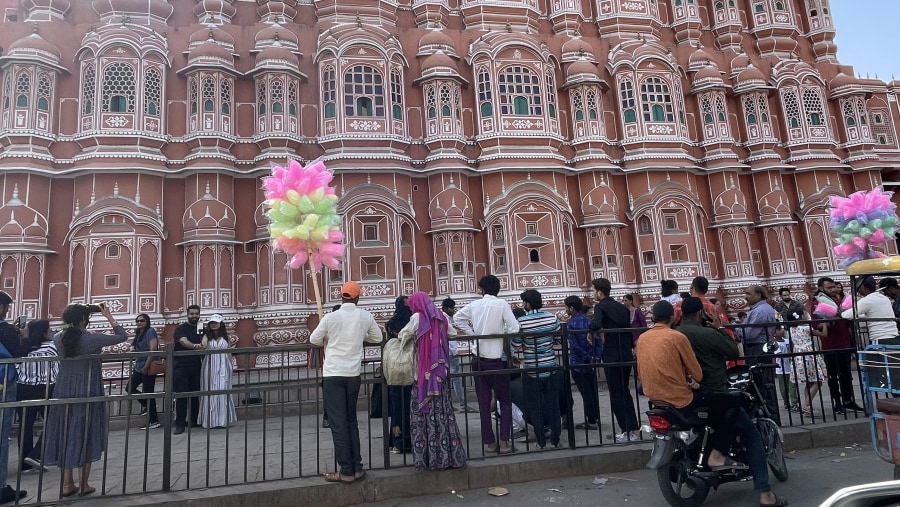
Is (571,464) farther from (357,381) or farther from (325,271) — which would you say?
(325,271)

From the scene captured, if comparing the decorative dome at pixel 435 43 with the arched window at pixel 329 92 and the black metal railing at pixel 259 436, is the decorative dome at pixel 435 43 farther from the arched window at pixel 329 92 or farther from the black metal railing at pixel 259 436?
the black metal railing at pixel 259 436

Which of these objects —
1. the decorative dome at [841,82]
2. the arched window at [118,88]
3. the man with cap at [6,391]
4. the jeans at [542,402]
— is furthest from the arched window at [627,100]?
the man with cap at [6,391]

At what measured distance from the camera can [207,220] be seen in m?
13.7

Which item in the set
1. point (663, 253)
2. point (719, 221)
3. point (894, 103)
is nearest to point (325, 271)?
point (663, 253)

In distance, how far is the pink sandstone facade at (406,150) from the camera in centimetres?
1341

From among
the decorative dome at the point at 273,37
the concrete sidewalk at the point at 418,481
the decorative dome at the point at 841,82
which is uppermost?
the decorative dome at the point at 273,37

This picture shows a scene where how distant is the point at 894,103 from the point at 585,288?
17.2 metres

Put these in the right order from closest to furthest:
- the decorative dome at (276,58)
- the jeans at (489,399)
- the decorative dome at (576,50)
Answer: the jeans at (489,399), the decorative dome at (276,58), the decorative dome at (576,50)

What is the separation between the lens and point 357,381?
5012 millimetres

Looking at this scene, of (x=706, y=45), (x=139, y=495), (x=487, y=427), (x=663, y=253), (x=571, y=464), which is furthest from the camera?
(x=706, y=45)

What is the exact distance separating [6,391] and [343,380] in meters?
3.06

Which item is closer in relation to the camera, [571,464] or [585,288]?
[571,464]

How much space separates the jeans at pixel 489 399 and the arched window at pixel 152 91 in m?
12.8

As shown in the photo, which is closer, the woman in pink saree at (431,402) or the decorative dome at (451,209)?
the woman in pink saree at (431,402)
